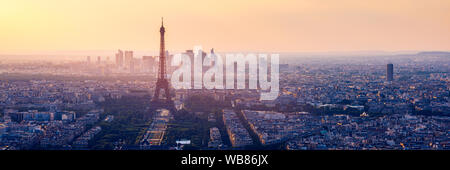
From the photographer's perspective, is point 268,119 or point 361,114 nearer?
point 268,119

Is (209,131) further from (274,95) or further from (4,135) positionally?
(274,95)

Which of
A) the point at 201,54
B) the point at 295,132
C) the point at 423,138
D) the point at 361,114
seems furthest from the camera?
the point at 201,54

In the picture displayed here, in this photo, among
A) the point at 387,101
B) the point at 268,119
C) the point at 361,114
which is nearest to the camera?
the point at 268,119
